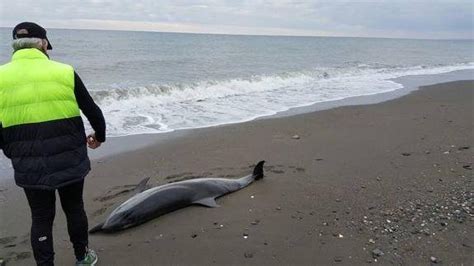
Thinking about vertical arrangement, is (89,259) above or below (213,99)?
above

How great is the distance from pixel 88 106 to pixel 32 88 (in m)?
0.43

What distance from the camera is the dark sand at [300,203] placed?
13.7ft

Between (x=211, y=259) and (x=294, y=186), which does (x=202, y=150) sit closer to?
(x=294, y=186)

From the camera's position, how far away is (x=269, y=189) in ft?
19.1

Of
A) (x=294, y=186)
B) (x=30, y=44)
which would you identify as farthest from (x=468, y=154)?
(x=30, y=44)

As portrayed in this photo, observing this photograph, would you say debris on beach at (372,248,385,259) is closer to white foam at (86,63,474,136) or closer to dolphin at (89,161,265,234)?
dolphin at (89,161,265,234)

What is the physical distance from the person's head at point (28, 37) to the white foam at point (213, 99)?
6298mm

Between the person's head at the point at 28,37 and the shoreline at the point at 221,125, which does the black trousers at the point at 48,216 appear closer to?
the person's head at the point at 28,37

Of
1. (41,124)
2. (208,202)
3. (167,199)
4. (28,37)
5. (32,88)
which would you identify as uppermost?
(28,37)

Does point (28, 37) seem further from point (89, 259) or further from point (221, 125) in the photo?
point (221, 125)

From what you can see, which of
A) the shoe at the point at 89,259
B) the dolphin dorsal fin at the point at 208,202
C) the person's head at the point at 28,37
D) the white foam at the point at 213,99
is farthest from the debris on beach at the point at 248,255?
the white foam at the point at 213,99

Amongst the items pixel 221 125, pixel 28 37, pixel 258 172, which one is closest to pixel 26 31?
pixel 28 37

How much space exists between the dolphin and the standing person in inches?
47.7

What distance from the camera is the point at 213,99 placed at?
15211 mm
